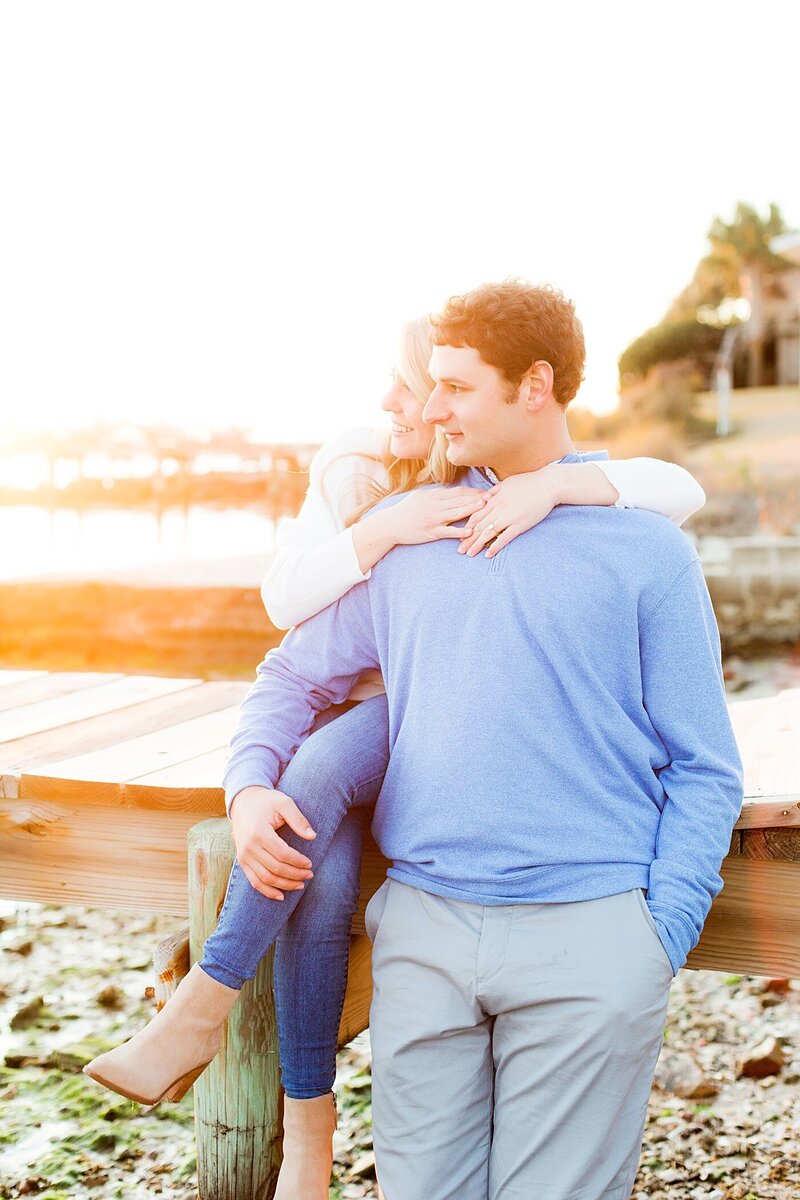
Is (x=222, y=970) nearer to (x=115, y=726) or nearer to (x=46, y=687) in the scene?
(x=115, y=726)

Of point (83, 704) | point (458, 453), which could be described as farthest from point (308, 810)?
point (83, 704)

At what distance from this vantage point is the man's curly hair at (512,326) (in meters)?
2.12

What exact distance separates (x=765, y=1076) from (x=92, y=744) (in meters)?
2.08

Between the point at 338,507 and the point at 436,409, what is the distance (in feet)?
1.51

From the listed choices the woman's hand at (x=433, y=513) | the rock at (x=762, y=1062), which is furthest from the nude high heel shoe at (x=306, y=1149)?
the rock at (x=762, y=1062)

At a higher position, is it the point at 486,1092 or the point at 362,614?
the point at 362,614

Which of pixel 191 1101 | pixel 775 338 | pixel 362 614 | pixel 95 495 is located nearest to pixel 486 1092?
pixel 362 614

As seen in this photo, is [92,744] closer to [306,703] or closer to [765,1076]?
[306,703]

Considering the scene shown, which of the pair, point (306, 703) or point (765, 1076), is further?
point (765, 1076)

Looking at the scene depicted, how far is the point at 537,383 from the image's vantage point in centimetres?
218

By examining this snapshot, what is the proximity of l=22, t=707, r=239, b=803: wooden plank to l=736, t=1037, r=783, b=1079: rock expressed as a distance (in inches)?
69.2

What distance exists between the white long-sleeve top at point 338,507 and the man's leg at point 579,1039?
27.1 inches

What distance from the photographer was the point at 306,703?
2.39m

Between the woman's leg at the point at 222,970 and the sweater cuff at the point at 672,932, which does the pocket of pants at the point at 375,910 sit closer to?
the woman's leg at the point at 222,970
